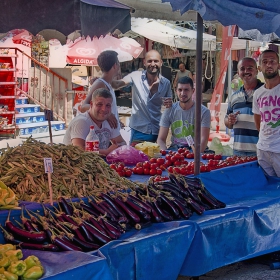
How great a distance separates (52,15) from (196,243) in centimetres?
245

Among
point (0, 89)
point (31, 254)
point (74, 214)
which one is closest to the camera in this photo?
point (31, 254)

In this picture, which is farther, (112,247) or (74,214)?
(74,214)

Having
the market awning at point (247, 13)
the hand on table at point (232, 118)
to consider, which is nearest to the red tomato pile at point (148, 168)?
the hand on table at point (232, 118)

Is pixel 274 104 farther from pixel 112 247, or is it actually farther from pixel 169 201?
pixel 112 247

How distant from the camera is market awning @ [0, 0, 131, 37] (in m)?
4.79

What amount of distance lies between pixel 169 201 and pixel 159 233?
59cm

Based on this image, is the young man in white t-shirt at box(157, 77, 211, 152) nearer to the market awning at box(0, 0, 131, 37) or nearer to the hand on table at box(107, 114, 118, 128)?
the hand on table at box(107, 114, 118, 128)

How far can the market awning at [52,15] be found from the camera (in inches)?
188

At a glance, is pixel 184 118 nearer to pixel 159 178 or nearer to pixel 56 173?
pixel 159 178

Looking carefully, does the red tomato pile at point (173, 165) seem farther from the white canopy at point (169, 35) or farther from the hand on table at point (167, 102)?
the white canopy at point (169, 35)

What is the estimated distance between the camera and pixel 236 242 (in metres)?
4.71

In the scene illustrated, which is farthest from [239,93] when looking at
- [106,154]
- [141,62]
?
[141,62]

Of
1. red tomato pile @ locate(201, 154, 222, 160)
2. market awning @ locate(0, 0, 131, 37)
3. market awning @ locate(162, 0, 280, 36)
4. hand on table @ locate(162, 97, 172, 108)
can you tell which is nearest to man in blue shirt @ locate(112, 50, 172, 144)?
hand on table @ locate(162, 97, 172, 108)

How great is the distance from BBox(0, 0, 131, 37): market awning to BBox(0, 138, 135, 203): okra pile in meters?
1.08
